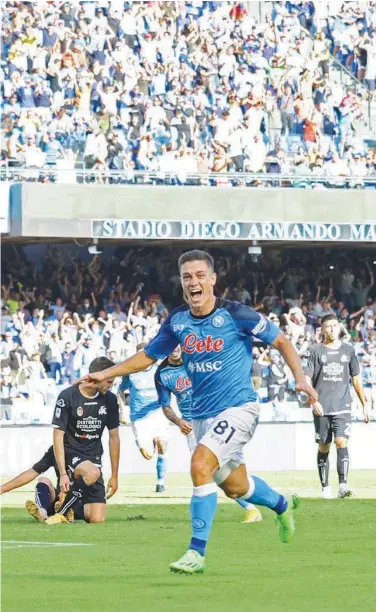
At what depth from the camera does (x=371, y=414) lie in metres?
28.2

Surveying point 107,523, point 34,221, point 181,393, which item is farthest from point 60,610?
point 34,221

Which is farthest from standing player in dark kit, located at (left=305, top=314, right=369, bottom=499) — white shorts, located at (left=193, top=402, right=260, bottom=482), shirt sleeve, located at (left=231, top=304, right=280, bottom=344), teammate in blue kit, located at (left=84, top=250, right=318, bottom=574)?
shirt sleeve, located at (left=231, top=304, right=280, bottom=344)

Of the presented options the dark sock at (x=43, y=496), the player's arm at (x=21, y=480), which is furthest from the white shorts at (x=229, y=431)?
the player's arm at (x=21, y=480)

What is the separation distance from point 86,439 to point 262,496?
4.44m

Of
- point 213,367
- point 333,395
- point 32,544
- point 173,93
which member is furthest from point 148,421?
point 173,93

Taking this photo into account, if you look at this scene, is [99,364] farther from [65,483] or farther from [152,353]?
[152,353]

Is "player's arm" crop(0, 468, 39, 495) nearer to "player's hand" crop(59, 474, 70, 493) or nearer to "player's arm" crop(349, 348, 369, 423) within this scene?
"player's hand" crop(59, 474, 70, 493)

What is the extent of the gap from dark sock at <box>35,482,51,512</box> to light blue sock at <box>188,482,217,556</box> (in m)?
5.27

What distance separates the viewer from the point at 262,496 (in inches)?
408

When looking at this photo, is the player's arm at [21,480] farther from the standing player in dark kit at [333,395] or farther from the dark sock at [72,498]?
the standing player in dark kit at [333,395]

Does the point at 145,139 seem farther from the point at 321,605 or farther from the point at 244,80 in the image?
the point at 321,605

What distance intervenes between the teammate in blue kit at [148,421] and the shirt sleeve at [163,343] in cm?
971

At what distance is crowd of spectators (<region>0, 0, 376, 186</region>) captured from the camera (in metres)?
30.2

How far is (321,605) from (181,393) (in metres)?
7.73
